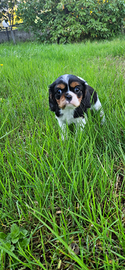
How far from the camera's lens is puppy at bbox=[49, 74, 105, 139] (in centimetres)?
166

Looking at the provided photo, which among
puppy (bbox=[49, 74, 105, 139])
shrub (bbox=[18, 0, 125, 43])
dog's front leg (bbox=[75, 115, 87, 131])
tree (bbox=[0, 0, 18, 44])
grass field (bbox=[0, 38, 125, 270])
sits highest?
tree (bbox=[0, 0, 18, 44])

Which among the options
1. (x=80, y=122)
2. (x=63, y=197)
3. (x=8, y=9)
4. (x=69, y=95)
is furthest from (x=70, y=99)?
(x=8, y=9)

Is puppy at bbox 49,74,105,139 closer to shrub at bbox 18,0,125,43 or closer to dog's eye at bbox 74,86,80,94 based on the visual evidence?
dog's eye at bbox 74,86,80,94

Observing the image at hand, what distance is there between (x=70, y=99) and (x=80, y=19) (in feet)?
29.5

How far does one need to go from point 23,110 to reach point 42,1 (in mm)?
10202

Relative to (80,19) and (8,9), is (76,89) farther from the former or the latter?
(8,9)

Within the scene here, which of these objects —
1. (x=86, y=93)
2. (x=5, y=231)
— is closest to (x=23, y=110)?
(x=86, y=93)

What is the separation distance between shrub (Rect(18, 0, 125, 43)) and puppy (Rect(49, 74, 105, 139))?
794 cm

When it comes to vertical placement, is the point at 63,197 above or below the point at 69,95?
below

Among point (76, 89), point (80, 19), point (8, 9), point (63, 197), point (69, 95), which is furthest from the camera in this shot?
point (8, 9)

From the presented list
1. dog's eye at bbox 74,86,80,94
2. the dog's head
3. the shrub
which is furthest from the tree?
dog's eye at bbox 74,86,80,94

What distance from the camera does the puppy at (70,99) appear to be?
1659 mm

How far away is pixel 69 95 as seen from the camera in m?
1.61

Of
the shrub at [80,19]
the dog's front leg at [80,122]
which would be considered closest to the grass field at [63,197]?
the dog's front leg at [80,122]
